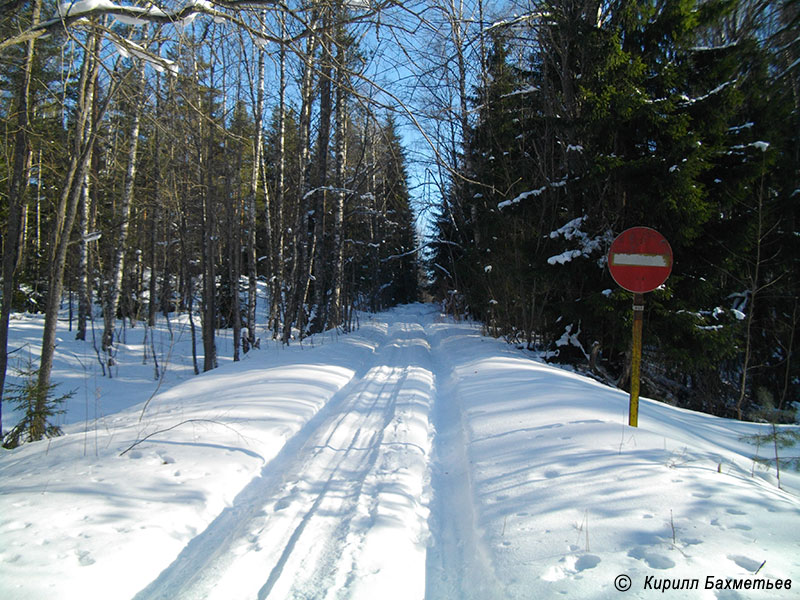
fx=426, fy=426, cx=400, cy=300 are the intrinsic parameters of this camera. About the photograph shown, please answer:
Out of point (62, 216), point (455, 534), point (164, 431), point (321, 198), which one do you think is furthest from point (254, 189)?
point (455, 534)

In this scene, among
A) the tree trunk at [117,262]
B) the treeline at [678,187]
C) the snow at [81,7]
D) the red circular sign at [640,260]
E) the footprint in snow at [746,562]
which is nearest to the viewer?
the footprint in snow at [746,562]

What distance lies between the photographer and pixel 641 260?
509 centimetres

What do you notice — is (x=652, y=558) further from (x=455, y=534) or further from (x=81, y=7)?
(x=81, y=7)

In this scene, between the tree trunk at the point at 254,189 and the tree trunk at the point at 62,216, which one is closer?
the tree trunk at the point at 62,216

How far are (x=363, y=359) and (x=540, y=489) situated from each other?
908 cm

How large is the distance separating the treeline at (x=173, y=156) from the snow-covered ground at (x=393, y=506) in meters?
Result: 3.37

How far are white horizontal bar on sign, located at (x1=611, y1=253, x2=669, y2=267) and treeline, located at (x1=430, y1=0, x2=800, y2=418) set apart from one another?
4.30 meters

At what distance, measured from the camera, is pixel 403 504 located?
3.63 meters

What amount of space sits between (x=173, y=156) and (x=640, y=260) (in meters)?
10.7

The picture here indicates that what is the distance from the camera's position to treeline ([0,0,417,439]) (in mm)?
4387

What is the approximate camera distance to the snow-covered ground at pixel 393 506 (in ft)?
8.52

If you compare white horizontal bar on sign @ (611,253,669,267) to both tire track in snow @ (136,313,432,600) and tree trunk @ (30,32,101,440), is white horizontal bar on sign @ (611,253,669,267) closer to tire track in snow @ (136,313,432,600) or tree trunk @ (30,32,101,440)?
tire track in snow @ (136,313,432,600)

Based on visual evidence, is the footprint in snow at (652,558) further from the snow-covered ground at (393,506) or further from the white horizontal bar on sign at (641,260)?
the white horizontal bar on sign at (641,260)

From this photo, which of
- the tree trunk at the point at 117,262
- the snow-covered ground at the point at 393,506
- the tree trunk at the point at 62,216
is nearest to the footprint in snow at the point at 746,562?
the snow-covered ground at the point at 393,506
